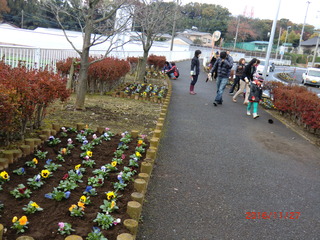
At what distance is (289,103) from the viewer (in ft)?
31.6

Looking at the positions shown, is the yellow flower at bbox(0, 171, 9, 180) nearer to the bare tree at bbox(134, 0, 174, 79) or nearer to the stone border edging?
the stone border edging

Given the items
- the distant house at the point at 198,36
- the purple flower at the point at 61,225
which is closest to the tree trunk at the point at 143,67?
the purple flower at the point at 61,225

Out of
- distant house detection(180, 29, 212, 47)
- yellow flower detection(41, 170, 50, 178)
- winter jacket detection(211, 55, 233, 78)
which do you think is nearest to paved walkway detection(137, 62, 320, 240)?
yellow flower detection(41, 170, 50, 178)

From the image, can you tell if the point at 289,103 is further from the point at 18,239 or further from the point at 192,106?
the point at 18,239

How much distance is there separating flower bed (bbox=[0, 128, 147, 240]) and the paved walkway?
1.27ft

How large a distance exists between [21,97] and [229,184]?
2.95m

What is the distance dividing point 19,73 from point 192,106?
255 inches

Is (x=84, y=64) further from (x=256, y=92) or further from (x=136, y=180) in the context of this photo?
(x=256, y=92)

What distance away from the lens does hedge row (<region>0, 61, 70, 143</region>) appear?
3568 mm

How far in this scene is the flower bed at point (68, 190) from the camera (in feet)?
8.44

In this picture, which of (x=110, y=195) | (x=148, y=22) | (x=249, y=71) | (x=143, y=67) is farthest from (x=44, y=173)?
(x=143, y=67)

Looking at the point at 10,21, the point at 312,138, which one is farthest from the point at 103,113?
the point at 10,21

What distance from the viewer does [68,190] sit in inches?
127
